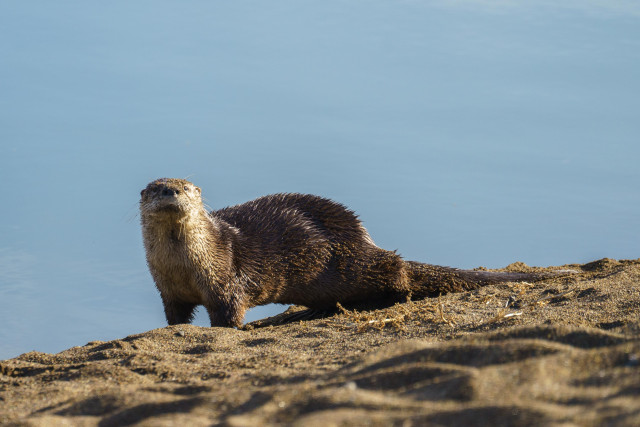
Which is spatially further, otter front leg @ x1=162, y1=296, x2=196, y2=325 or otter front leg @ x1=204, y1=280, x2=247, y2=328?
otter front leg @ x1=162, y1=296, x2=196, y2=325

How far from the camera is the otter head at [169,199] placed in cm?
481

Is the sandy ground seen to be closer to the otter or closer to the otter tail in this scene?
the otter

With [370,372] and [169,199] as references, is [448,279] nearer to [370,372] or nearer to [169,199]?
[169,199]

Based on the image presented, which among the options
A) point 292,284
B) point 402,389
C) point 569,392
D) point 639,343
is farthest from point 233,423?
point 292,284

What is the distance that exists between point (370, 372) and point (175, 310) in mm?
2887

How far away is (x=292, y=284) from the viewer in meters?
5.51

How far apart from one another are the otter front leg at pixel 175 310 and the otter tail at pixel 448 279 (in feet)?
5.31

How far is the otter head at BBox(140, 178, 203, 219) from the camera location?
15.8 ft

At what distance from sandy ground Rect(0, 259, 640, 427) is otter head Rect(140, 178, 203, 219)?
786 mm

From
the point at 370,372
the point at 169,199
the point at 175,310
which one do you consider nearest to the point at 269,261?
the point at 175,310

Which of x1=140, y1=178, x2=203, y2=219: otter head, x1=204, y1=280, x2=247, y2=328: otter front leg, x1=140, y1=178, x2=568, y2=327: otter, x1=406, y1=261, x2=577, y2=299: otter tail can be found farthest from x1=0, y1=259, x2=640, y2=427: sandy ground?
x1=406, y1=261, x2=577, y2=299: otter tail

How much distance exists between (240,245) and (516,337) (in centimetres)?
267

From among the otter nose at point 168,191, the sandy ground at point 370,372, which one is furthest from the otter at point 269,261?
the sandy ground at point 370,372

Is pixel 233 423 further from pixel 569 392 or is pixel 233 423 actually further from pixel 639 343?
pixel 639 343
